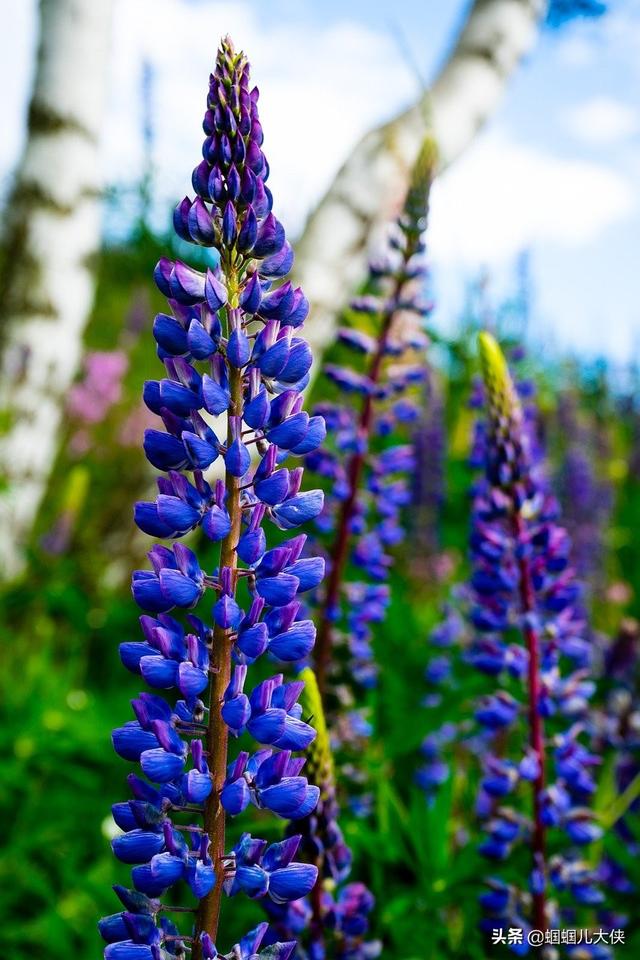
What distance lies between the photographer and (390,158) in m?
3.57

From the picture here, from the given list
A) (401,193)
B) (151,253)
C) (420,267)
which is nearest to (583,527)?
(401,193)

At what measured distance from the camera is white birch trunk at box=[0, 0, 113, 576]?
12.7 feet

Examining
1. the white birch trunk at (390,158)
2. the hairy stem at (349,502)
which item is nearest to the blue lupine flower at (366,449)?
the hairy stem at (349,502)

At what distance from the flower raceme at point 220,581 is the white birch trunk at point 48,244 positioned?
9.79 ft

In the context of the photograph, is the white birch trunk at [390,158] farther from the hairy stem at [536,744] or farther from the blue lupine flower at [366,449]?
the hairy stem at [536,744]

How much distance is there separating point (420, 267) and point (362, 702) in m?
1.06

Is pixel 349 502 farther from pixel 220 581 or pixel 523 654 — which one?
pixel 220 581

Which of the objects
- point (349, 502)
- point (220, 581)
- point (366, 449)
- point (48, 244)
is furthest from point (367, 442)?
point (48, 244)

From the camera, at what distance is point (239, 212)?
979mm

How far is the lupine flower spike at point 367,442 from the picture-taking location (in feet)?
6.12

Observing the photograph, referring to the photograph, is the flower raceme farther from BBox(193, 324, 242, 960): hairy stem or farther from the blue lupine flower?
the blue lupine flower

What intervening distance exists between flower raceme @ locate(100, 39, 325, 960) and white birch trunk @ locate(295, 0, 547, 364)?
2.50 metres

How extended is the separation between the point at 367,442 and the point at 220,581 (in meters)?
1.08

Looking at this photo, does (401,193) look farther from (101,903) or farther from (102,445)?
(102,445)
